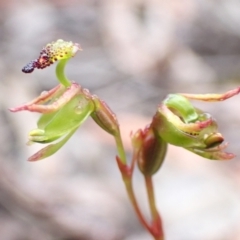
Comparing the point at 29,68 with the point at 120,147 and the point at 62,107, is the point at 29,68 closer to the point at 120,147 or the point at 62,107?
the point at 62,107

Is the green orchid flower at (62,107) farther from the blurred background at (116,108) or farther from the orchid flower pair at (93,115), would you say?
the blurred background at (116,108)

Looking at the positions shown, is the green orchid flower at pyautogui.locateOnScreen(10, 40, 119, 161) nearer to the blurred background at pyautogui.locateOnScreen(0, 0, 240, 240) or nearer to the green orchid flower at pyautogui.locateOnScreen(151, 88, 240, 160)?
the green orchid flower at pyautogui.locateOnScreen(151, 88, 240, 160)

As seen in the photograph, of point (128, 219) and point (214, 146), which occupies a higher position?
point (214, 146)

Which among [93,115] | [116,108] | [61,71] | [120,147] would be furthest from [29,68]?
[116,108]

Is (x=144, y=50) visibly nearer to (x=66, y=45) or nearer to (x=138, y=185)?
(x=138, y=185)

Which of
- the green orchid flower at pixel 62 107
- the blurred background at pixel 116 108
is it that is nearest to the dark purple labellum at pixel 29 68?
the green orchid flower at pixel 62 107

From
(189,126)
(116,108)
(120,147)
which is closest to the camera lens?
(189,126)

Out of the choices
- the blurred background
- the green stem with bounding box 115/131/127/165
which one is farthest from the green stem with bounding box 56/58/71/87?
the blurred background

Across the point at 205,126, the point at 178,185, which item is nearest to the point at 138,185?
the point at 178,185
